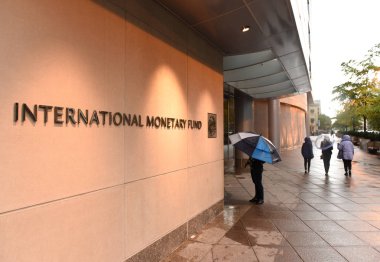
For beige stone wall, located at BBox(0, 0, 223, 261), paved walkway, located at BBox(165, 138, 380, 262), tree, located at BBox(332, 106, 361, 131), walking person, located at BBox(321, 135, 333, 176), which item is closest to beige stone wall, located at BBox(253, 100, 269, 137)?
tree, located at BBox(332, 106, 361, 131)

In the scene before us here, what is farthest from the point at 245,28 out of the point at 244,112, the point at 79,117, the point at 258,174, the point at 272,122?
the point at 272,122

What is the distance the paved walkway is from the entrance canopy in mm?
3976

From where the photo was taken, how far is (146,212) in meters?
4.71

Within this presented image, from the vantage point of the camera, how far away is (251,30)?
6734 mm

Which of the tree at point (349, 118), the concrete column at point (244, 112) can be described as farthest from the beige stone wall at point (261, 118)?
the tree at point (349, 118)

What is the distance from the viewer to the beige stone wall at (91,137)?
281 centimetres

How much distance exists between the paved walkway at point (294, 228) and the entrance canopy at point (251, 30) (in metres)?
3.98

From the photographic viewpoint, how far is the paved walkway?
525cm

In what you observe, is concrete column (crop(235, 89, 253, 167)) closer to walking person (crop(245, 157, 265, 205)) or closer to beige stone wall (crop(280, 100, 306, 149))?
walking person (crop(245, 157, 265, 205))

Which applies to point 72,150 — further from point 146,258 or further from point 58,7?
point 146,258

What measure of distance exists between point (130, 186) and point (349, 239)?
13.6 feet

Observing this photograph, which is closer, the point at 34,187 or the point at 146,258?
the point at 34,187

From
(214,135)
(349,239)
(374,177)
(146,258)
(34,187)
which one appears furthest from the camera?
(374,177)

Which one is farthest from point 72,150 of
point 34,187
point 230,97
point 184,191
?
point 230,97
